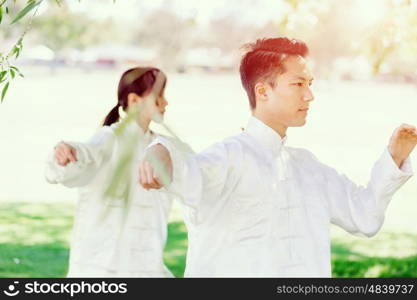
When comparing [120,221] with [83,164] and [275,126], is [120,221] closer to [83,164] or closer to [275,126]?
[83,164]

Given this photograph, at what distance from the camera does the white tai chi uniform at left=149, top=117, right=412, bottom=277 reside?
2.34m

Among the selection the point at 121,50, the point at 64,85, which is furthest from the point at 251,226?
the point at 64,85

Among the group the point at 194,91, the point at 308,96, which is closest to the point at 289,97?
→ the point at 308,96

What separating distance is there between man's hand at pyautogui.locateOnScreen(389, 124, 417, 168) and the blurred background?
42 centimetres

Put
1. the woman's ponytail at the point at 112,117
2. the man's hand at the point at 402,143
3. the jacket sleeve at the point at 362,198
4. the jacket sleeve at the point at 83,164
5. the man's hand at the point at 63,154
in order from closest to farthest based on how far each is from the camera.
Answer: the man's hand at the point at 63,154 < the man's hand at the point at 402,143 < the jacket sleeve at the point at 362,198 < the jacket sleeve at the point at 83,164 < the woman's ponytail at the point at 112,117

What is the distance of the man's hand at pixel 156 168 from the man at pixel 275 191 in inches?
9.4

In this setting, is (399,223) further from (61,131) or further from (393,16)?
(61,131)

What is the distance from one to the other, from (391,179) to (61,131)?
47.2 feet

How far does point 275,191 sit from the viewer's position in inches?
95.3

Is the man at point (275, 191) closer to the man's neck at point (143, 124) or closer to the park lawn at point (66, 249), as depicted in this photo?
the man's neck at point (143, 124)

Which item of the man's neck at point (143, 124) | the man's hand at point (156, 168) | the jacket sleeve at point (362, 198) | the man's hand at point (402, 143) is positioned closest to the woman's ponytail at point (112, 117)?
the man's neck at point (143, 124)

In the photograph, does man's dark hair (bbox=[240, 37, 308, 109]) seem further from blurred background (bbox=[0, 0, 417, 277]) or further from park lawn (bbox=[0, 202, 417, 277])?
park lawn (bbox=[0, 202, 417, 277])

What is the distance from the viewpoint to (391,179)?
2.46 meters

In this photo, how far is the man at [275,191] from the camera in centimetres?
235
